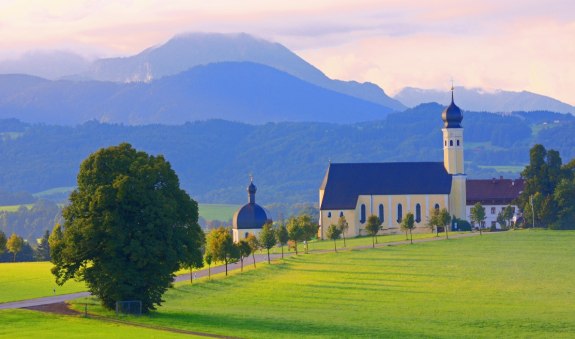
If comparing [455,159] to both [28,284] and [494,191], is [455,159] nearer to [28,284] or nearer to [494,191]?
[494,191]

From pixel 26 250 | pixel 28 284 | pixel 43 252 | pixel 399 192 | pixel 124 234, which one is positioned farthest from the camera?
pixel 399 192

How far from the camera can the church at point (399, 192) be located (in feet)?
478

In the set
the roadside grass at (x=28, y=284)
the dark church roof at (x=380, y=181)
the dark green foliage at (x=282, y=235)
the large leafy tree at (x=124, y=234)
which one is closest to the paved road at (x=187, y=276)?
the dark green foliage at (x=282, y=235)

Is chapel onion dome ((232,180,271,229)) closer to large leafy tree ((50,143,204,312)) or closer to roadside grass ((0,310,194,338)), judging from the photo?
large leafy tree ((50,143,204,312))

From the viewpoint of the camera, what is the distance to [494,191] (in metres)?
153

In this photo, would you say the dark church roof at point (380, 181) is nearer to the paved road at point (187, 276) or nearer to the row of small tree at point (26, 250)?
the paved road at point (187, 276)

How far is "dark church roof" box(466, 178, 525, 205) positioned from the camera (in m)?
152

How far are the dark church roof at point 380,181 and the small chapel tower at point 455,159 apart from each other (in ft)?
3.21

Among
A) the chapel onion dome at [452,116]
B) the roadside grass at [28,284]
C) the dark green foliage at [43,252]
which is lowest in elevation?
the roadside grass at [28,284]

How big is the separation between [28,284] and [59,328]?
3316 cm

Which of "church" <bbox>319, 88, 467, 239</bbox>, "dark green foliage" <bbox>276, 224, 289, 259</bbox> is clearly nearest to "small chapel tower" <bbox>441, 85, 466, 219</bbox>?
"church" <bbox>319, 88, 467, 239</bbox>

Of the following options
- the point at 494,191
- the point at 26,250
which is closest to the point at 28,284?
the point at 26,250

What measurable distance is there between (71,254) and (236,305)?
11653 millimetres

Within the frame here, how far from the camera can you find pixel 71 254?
216ft
